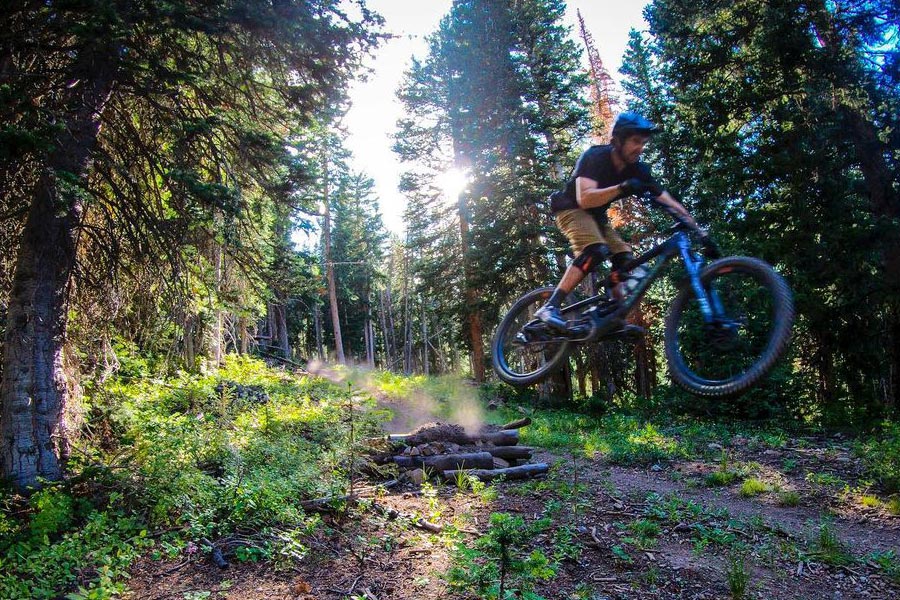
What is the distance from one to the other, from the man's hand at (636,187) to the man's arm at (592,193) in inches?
1.8

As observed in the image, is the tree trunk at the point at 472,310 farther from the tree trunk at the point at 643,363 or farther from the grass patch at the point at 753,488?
the grass patch at the point at 753,488

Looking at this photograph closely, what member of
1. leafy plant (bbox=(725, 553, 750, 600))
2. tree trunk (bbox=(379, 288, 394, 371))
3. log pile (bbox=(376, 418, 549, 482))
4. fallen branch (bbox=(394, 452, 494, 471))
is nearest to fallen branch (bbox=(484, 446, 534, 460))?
log pile (bbox=(376, 418, 549, 482))

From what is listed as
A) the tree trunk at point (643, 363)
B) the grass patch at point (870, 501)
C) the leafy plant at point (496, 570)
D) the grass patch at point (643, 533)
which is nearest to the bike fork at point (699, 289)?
the leafy plant at point (496, 570)

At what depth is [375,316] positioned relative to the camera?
5078 cm

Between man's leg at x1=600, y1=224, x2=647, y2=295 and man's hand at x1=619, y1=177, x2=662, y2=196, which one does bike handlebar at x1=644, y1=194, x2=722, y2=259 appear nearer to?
man's hand at x1=619, y1=177, x2=662, y2=196

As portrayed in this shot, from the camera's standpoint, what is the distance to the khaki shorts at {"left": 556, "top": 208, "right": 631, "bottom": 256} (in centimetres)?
438

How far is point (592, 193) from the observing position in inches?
160

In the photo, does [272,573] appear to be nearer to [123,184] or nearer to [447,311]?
[123,184]

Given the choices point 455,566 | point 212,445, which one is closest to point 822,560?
point 455,566

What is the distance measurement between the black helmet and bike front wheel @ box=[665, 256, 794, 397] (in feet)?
3.85

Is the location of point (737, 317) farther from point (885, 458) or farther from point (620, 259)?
point (885, 458)

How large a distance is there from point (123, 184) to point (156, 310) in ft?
6.23

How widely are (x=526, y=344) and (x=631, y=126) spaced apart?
2.20 metres

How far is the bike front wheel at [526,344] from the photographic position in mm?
4762
